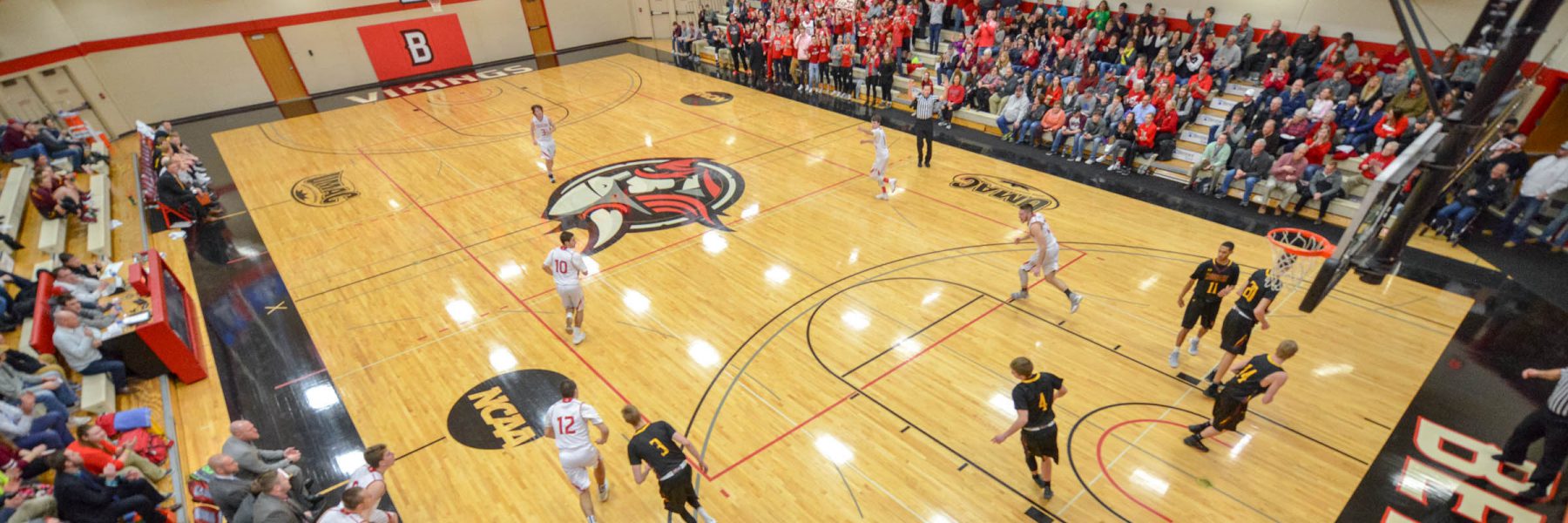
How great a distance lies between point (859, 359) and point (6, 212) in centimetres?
1466

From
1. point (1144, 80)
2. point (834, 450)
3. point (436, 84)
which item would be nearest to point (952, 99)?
point (1144, 80)

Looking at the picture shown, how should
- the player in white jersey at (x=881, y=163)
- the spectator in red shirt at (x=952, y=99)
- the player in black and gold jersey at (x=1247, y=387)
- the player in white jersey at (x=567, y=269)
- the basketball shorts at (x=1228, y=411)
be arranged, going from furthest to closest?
the spectator in red shirt at (x=952, y=99), the player in white jersey at (x=881, y=163), the player in white jersey at (x=567, y=269), the basketball shorts at (x=1228, y=411), the player in black and gold jersey at (x=1247, y=387)

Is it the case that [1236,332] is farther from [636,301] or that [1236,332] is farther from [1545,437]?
[636,301]

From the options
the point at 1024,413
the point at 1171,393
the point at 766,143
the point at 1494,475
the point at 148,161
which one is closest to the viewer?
the point at 1024,413

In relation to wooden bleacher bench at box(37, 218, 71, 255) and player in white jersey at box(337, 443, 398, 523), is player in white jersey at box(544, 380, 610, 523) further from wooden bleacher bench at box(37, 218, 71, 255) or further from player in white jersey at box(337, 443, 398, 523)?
wooden bleacher bench at box(37, 218, 71, 255)

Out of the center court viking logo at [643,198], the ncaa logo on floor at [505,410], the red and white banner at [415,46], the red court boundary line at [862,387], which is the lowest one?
the red court boundary line at [862,387]

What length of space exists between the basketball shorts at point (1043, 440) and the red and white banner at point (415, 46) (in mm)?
24481

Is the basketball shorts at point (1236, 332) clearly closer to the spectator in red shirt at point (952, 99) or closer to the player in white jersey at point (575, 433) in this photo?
the player in white jersey at point (575, 433)

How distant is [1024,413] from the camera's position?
204 inches

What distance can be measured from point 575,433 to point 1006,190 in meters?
9.62

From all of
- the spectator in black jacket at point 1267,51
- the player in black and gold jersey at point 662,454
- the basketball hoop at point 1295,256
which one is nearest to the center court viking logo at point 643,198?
the player in black and gold jersey at point 662,454

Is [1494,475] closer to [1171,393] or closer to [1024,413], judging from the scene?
[1171,393]

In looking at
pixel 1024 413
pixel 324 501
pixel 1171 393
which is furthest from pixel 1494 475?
pixel 324 501

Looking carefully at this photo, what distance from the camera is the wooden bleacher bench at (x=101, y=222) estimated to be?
34.2ft
